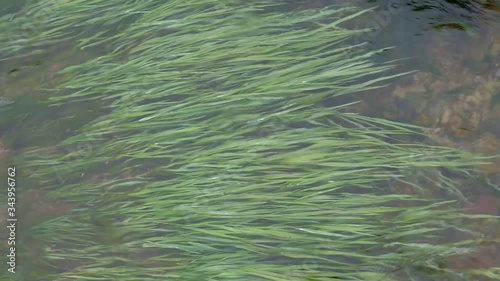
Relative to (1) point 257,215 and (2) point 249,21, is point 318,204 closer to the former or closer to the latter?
(1) point 257,215

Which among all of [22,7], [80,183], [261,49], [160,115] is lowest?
[80,183]

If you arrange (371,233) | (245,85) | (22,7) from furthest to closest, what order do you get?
(22,7), (245,85), (371,233)

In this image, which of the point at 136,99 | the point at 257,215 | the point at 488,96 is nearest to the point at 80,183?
the point at 136,99

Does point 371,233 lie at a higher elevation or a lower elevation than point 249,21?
lower

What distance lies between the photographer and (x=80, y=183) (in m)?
2.17

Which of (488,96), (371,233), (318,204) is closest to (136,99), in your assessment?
(318,204)

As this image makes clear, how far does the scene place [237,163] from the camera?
6.49 feet

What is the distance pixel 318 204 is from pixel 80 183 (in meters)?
0.92

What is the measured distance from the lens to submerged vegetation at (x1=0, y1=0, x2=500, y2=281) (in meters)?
1.85

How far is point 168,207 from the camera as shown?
198cm

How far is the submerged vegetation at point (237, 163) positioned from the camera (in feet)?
6.07

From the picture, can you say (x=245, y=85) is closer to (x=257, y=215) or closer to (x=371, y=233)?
(x=257, y=215)

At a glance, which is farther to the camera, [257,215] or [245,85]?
[245,85]

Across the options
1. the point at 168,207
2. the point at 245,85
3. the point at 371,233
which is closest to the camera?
the point at 371,233
